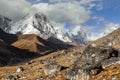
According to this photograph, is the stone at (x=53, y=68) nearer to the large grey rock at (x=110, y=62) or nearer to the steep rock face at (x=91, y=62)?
the steep rock face at (x=91, y=62)

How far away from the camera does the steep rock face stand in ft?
282

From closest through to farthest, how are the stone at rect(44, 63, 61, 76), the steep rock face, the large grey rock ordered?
1. the steep rock face
2. the large grey rock
3. the stone at rect(44, 63, 61, 76)

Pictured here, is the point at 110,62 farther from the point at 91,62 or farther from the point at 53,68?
the point at 53,68

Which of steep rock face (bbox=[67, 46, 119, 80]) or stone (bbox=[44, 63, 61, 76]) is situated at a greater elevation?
steep rock face (bbox=[67, 46, 119, 80])

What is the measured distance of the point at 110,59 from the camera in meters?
91.5

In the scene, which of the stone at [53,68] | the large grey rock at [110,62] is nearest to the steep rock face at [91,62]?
the large grey rock at [110,62]

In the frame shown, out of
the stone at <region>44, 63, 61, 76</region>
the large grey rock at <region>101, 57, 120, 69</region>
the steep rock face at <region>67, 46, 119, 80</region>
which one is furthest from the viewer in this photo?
the stone at <region>44, 63, 61, 76</region>

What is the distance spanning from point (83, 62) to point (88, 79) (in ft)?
51.1

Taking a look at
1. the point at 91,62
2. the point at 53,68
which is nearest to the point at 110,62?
the point at 91,62

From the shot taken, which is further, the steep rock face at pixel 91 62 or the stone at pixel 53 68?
the stone at pixel 53 68

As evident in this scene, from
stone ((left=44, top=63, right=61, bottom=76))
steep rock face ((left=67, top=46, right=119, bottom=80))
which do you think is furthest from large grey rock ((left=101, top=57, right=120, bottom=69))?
stone ((left=44, top=63, right=61, bottom=76))

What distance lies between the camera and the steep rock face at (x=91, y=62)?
85938mm

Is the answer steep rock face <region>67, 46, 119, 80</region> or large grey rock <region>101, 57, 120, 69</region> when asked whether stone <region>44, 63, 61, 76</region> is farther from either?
large grey rock <region>101, 57, 120, 69</region>

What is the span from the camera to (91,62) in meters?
97.1
